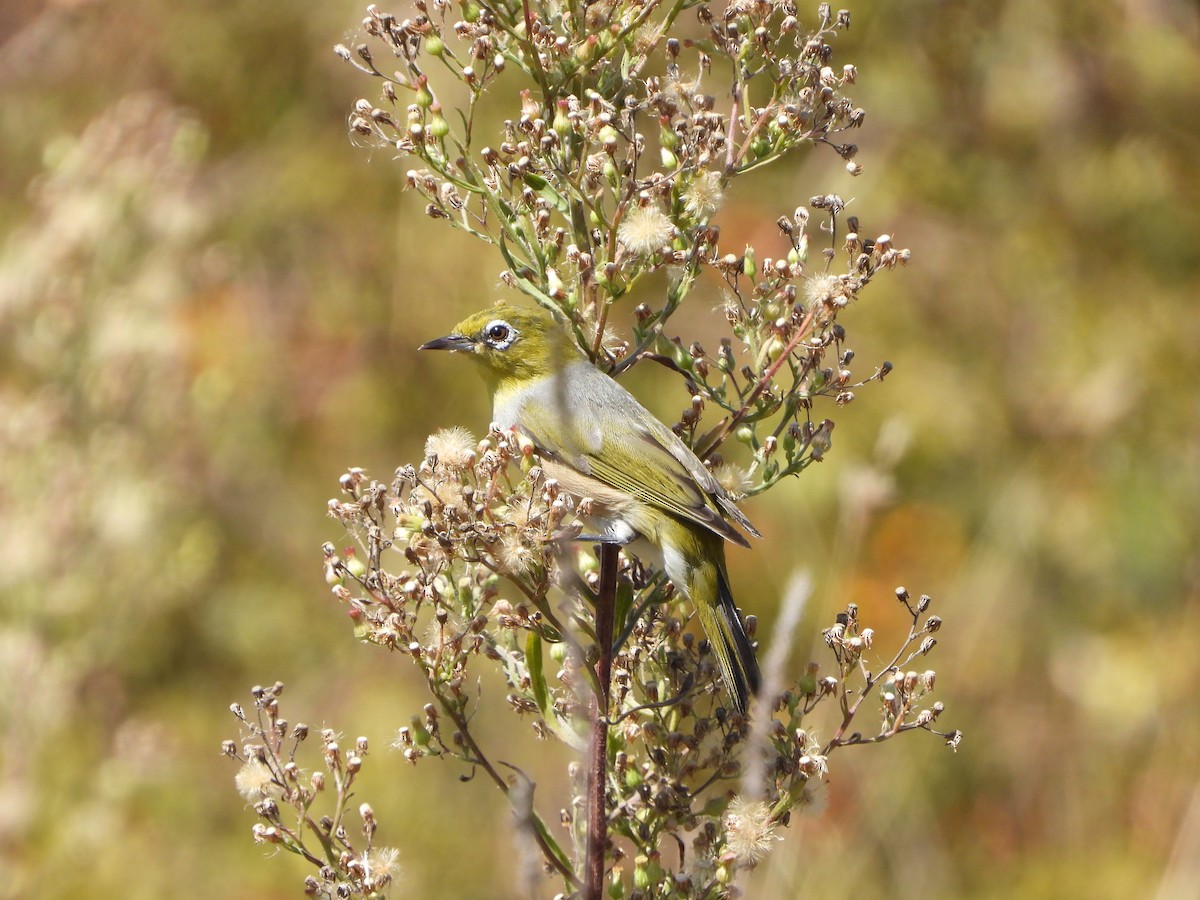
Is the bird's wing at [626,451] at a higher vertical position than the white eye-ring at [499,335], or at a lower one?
lower

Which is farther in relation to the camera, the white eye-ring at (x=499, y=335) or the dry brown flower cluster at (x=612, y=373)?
the white eye-ring at (x=499, y=335)

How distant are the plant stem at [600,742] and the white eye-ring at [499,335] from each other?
0.95 meters

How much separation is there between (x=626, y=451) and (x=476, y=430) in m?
4.20

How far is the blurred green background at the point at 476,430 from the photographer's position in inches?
208

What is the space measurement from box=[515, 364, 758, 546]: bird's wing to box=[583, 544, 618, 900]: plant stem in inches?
13.8

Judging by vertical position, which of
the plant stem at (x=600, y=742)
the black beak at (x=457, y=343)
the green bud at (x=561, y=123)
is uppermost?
the black beak at (x=457, y=343)

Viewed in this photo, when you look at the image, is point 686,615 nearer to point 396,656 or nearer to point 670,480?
point 670,480

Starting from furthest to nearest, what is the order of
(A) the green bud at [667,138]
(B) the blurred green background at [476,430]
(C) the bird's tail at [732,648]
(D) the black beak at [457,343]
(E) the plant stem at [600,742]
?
1. (B) the blurred green background at [476,430]
2. (D) the black beak at [457,343]
3. (C) the bird's tail at [732,648]
4. (A) the green bud at [667,138]
5. (E) the plant stem at [600,742]

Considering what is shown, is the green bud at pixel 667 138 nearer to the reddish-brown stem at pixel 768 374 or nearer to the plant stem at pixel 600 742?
the reddish-brown stem at pixel 768 374

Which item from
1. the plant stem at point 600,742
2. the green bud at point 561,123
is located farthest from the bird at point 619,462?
the green bud at point 561,123

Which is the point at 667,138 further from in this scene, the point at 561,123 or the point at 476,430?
the point at 476,430

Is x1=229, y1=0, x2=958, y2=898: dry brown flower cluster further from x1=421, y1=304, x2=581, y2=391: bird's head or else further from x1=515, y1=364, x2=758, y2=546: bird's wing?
x1=421, y1=304, x2=581, y2=391: bird's head

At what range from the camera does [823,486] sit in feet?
20.8

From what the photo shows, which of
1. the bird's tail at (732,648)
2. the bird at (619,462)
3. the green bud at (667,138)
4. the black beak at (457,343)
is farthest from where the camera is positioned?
the black beak at (457,343)
